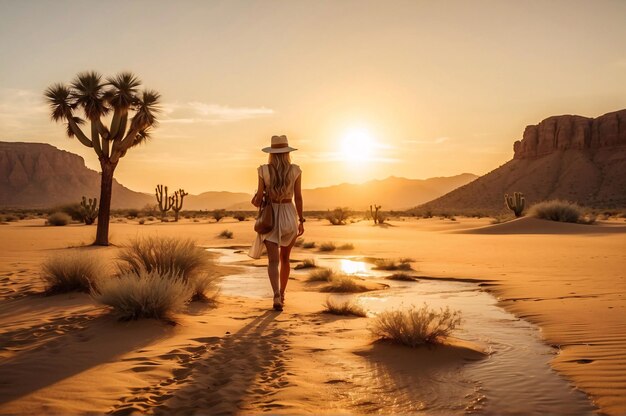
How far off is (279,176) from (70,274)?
155 inches

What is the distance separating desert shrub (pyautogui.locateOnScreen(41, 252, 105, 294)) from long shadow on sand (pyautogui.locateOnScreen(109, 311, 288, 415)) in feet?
12.2

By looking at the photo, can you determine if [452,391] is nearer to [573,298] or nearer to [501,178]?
[573,298]

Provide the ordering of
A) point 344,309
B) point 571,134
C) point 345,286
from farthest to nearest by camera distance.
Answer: point 571,134, point 345,286, point 344,309

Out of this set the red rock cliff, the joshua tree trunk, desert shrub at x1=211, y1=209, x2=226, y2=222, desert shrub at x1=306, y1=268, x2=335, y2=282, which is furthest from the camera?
the red rock cliff

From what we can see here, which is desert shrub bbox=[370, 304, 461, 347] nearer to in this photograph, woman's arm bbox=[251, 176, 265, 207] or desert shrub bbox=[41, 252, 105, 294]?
woman's arm bbox=[251, 176, 265, 207]

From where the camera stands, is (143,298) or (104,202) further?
(104,202)

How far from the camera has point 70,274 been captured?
8.89m

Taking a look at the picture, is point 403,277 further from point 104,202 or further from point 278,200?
point 104,202

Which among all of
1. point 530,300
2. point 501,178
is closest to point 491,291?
point 530,300

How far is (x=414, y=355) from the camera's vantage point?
18.6 feet

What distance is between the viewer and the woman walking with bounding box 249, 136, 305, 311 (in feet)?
26.6

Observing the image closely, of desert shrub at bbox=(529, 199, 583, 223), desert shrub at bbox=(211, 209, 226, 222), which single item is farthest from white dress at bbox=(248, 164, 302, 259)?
desert shrub at bbox=(211, 209, 226, 222)

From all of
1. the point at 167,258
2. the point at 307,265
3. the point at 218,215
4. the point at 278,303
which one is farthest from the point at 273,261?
the point at 218,215

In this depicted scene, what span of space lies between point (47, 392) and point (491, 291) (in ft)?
29.2
